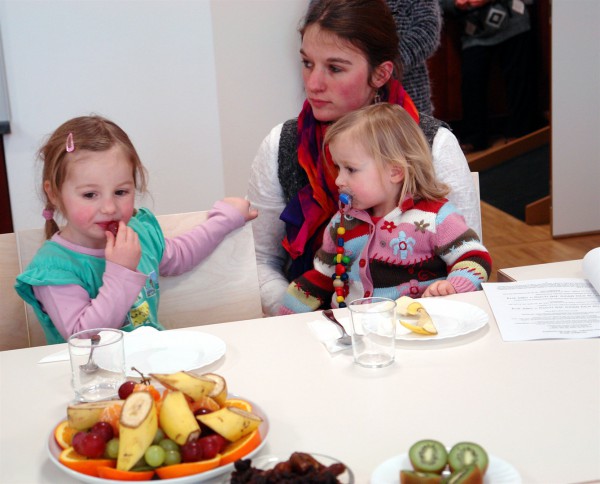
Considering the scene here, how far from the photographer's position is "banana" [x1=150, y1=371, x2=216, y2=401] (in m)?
1.08

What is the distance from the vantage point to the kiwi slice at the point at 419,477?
944 millimetres

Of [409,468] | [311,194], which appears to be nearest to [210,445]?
[409,468]

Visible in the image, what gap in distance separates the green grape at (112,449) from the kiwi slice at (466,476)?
1.24 feet

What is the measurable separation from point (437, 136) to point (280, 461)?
132 centimetres

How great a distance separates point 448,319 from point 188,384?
2.04 ft

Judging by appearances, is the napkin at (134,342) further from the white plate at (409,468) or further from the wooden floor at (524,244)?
the wooden floor at (524,244)

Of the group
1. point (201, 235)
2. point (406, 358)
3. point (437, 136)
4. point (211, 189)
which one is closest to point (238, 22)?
point (211, 189)

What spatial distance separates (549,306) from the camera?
62.9 inches

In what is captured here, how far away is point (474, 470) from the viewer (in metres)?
0.93

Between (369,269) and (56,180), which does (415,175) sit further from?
(56,180)

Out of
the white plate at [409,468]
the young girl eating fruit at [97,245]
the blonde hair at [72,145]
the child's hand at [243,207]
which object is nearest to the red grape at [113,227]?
the young girl eating fruit at [97,245]

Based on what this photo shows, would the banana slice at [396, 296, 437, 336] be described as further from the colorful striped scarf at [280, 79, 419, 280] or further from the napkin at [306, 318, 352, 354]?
the colorful striped scarf at [280, 79, 419, 280]

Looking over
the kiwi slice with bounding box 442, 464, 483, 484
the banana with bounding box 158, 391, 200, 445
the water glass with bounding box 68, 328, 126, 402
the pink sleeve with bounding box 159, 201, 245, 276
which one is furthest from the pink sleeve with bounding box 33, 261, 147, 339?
the kiwi slice with bounding box 442, 464, 483, 484

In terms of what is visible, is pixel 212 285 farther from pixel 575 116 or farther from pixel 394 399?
pixel 575 116
